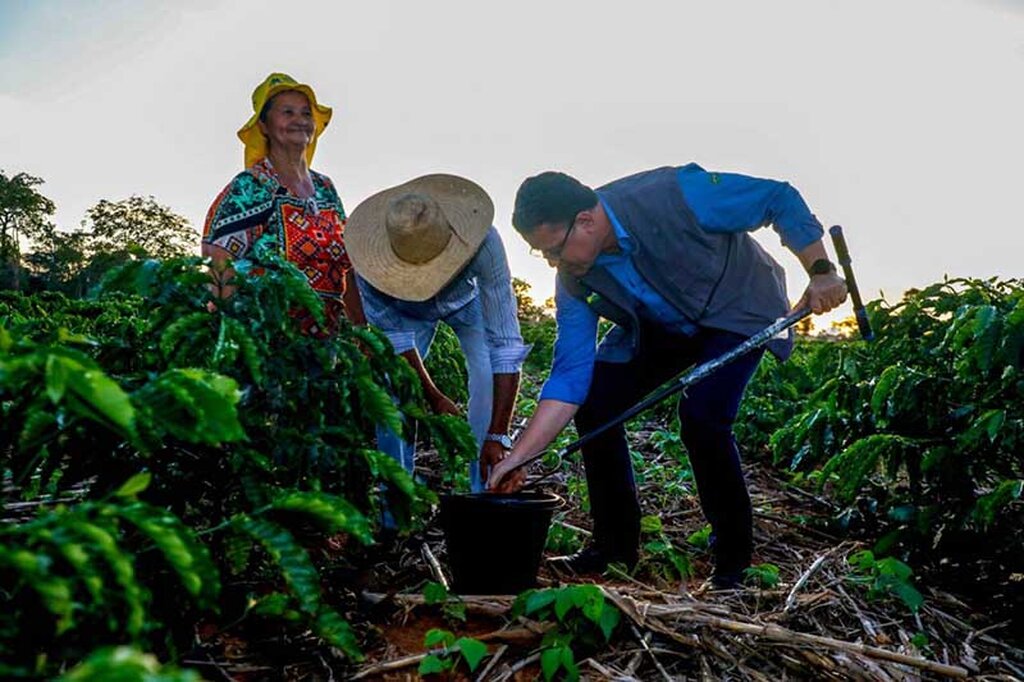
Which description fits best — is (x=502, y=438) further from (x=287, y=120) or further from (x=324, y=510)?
(x=324, y=510)

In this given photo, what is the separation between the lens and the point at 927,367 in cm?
342

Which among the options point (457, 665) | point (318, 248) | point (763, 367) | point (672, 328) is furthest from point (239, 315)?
point (763, 367)

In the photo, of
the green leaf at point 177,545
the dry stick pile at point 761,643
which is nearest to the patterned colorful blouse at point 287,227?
the dry stick pile at point 761,643

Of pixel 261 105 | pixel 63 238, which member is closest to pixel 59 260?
pixel 63 238

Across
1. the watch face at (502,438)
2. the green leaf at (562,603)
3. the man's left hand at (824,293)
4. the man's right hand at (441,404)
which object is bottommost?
the green leaf at (562,603)

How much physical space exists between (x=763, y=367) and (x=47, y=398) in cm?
556

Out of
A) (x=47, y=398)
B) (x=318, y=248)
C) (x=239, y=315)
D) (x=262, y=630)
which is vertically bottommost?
(x=262, y=630)

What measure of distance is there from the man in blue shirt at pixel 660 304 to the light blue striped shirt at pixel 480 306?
43cm

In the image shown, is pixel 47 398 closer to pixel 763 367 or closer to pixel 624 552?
pixel 624 552

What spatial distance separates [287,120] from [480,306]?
3.48 ft

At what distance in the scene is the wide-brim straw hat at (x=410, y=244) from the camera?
10.6 feet

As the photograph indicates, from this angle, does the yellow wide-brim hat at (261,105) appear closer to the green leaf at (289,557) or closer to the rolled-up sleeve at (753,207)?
the rolled-up sleeve at (753,207)

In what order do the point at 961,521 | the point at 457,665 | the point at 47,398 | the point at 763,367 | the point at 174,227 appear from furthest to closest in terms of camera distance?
the point at 174,227 < the point at 763,367 < the point at 961,521 < the point at 457,665 < the point at 47,398

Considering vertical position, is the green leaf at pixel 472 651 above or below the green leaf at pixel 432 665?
above
